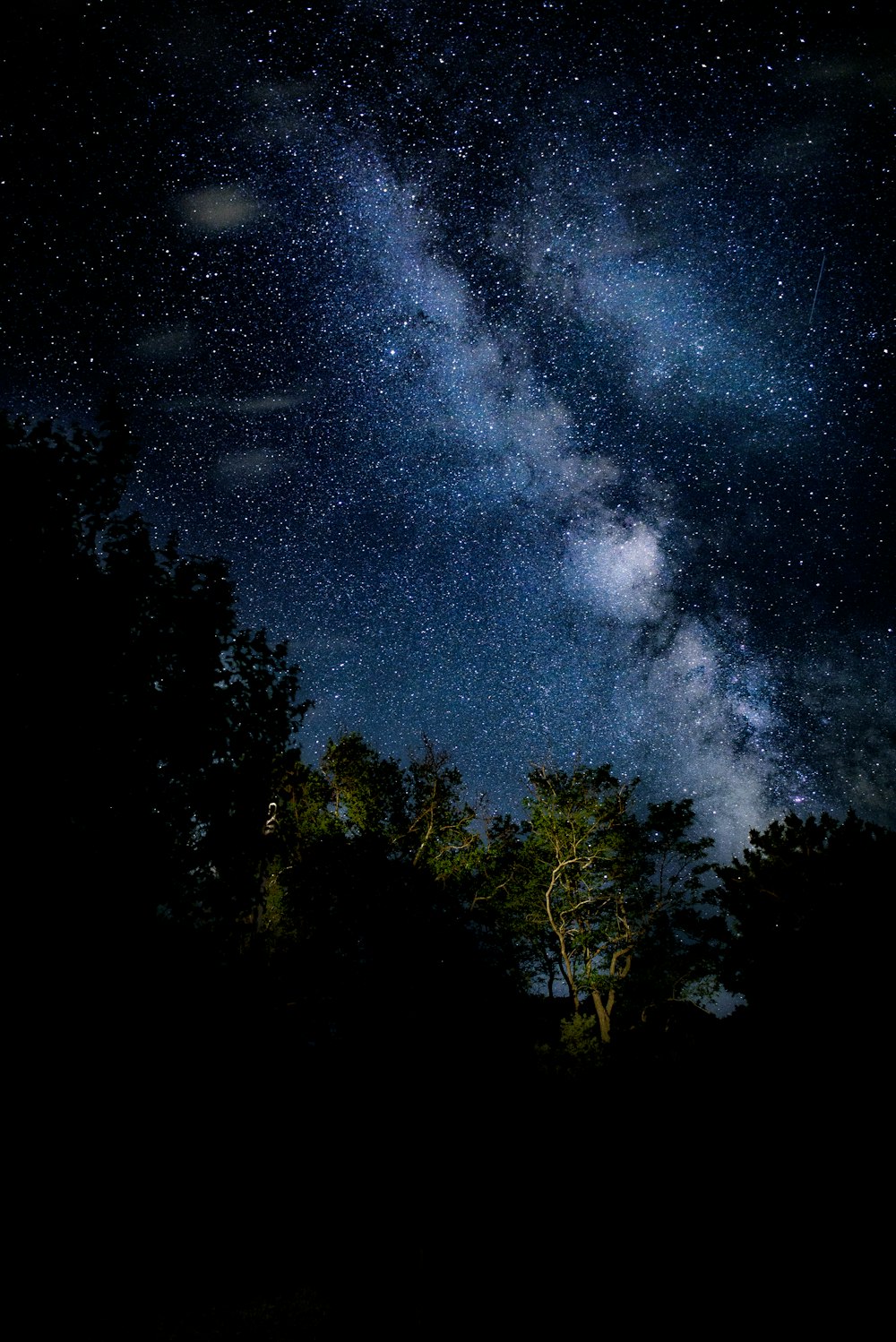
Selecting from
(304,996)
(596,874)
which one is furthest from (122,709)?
(596,874)

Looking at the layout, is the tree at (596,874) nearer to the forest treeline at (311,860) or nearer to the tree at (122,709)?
the forest treeline at (311,860)

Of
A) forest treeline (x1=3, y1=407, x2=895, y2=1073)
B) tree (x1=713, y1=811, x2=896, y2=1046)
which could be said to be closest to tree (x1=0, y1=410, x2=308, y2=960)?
forest treeline (x1=3, y1=407, x2=895, y2=1073)

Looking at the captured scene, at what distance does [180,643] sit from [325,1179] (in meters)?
12.3

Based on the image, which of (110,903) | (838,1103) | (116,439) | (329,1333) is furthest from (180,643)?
(838,1103)

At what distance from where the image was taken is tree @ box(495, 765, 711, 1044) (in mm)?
23406

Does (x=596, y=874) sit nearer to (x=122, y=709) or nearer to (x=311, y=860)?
(x=311, y=860)

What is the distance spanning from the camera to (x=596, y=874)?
2406 centimetres

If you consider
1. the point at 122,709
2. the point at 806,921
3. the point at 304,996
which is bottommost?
the point at 304,996

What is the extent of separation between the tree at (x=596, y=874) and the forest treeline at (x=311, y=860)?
0.10 meters

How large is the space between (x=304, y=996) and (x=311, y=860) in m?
4.45

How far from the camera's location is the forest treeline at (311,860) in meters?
7.67

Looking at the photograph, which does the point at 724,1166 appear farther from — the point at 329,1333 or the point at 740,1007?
the point at 740,1007

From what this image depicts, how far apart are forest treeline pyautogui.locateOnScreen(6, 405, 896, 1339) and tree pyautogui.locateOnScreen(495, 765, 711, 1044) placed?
143mm

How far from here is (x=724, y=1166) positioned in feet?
37.9
